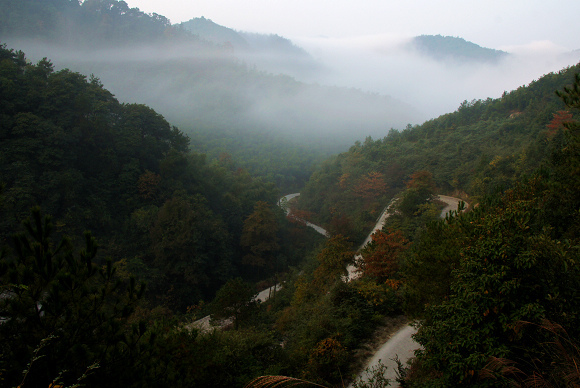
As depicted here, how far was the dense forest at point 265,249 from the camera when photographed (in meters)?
3.99

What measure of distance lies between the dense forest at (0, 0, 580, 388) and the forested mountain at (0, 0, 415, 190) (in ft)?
6.16

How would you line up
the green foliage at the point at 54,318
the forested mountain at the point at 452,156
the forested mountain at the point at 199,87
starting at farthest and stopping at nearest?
1. the forested mountain at the point at 199,87
2. the forested mountain at the point at 452,156
3. the green foliage at the point at 54,318

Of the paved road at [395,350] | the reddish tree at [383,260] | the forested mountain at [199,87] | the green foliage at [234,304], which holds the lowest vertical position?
the green foliage at [234,304]

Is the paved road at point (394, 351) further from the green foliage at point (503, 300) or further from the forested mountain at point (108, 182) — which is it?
the forested mountain at point (108, 182)

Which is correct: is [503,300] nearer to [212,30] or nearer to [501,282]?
[501,282]

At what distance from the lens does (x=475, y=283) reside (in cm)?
511

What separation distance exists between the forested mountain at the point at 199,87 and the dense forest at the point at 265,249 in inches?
74.0

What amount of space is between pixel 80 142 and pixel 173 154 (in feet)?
23.7

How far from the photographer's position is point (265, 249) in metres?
28.1

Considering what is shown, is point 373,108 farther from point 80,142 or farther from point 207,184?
point 80,142

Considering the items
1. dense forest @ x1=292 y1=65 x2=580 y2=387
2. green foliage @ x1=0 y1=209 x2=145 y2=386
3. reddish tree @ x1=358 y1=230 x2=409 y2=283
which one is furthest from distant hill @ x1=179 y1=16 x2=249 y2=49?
green foliage @ x1=0 y1=209 x2=145 y2=386

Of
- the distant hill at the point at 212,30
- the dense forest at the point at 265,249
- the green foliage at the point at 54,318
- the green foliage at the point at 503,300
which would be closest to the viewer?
the green foliage at the point at 54,318

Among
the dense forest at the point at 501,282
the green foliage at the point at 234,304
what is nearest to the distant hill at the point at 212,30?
the green foliage at the point at 234,304

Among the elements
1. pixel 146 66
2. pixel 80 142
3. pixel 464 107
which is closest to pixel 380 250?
pixel 80 142
